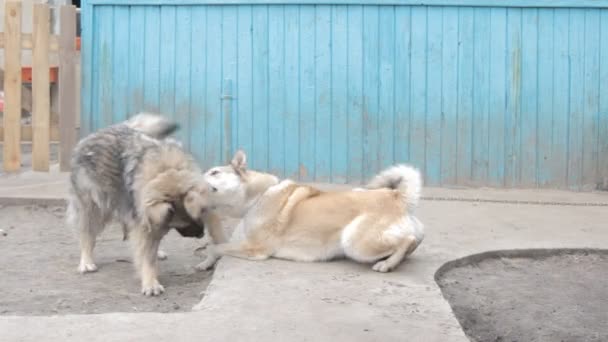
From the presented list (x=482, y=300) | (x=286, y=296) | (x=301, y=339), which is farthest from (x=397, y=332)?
(x=482, y=300)

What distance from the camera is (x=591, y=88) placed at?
9.14m

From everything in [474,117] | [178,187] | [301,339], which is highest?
[474,117]

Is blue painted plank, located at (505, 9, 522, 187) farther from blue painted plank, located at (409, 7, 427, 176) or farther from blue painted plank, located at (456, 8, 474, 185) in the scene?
blue painted plank, located at (409, 7, 427, 176)

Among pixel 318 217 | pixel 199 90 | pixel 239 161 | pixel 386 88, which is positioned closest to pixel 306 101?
pixel 386 88

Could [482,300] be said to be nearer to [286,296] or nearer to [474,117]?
[286,296]

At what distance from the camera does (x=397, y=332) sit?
445 centimetres

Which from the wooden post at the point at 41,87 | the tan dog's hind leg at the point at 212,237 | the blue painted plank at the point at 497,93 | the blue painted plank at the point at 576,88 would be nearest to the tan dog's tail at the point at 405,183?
the tan dog's hind leg at the point at 212,237

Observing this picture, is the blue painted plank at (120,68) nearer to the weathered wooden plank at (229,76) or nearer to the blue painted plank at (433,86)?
the weathered wooden plank at (229,76)

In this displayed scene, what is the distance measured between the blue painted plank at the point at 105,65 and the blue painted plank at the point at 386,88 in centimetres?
287

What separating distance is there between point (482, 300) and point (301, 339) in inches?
67.1

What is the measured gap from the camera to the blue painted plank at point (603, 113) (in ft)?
29.9

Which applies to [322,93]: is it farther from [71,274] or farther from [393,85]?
[71,274]

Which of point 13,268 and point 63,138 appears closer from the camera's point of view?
point 13,268

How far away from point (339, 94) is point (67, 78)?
9.58 feet
